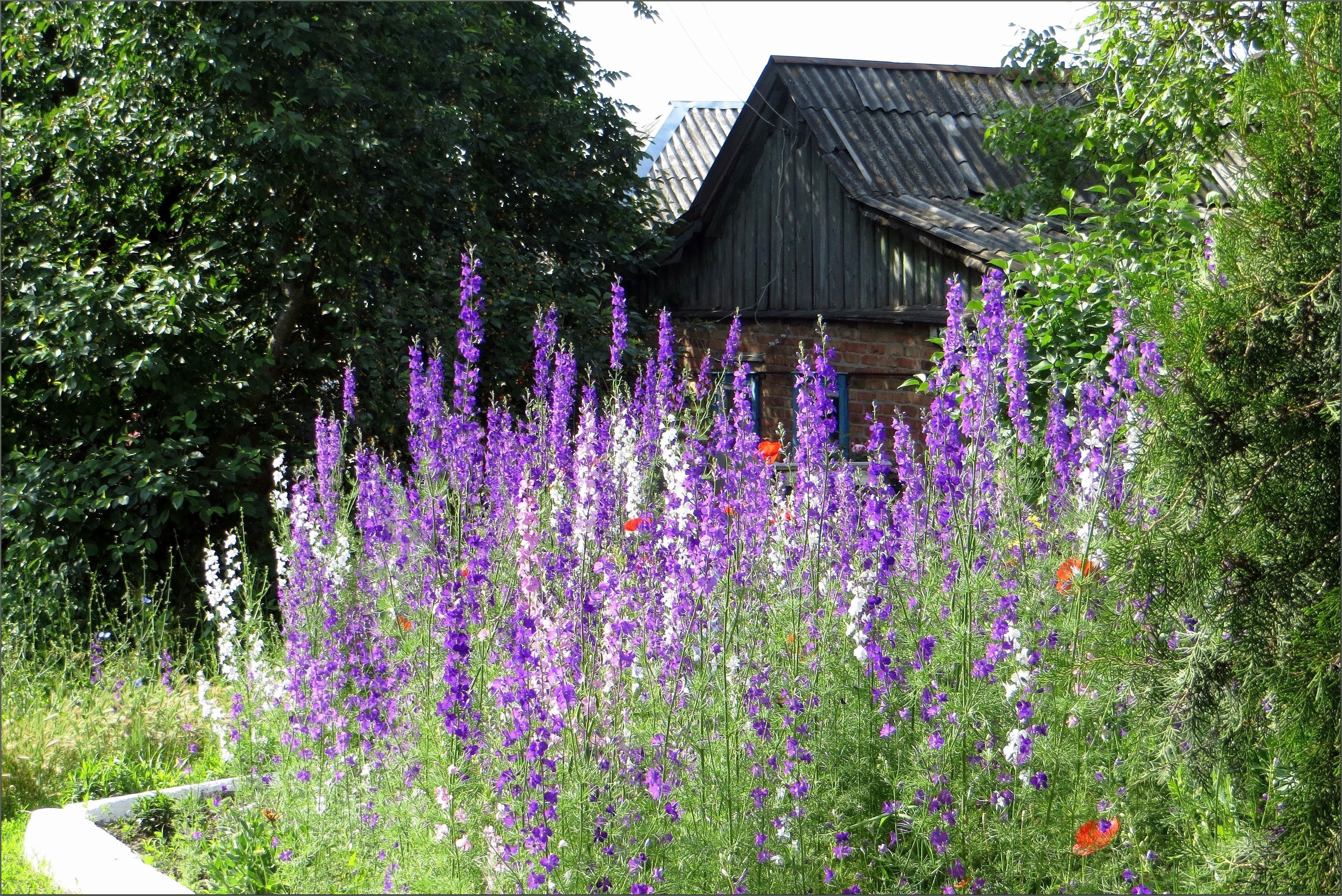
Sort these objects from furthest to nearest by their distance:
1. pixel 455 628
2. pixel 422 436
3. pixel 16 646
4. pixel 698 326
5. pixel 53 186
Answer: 1. pixel 698 326
2. pixel 53 186
3. pixel 16 646
4. pixel 422 436
5. pixel 455 628

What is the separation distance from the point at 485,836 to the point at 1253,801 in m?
2.17

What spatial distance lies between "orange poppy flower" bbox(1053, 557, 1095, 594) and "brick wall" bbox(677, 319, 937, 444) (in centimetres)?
705

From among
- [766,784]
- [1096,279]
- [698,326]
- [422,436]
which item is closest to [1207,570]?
[766,784]

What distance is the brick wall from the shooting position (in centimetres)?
1157

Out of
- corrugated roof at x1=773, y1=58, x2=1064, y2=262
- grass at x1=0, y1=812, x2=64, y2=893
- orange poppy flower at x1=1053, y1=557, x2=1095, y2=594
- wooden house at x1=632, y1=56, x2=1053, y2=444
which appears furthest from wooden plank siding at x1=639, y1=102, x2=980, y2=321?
grass at x1=0, y1=812, x2=64, y2=893

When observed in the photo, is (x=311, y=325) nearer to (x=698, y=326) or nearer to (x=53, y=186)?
(x=53, y=186)

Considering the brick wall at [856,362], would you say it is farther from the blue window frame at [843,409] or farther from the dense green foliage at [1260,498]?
the dense green foliage at [1260,498]

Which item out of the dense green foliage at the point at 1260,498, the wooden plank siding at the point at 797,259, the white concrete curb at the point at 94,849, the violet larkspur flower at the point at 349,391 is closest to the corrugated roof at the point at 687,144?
the wooden plank siding at the point at 797,259

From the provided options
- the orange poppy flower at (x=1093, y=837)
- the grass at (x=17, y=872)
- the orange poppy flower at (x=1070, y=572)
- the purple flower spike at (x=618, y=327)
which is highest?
the purple flower spike at (x=618, y=327)

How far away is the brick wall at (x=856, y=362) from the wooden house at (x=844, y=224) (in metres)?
0.02

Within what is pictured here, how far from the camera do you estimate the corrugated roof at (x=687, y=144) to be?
58.4 feet

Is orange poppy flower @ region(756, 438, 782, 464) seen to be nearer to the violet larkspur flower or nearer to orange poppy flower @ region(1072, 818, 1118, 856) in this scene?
orange poppy flower @ region(1072, 818, 1118, 856)

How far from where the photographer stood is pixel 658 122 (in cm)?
2130

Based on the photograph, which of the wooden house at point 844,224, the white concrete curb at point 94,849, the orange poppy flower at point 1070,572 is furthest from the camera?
the wooden house at point 844,224
